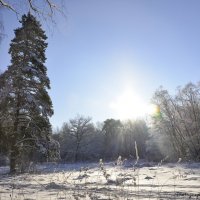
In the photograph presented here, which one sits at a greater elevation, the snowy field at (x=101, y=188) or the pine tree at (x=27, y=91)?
the pine tree at (x=27, y=91)

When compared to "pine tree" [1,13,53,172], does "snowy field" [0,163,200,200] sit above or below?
below

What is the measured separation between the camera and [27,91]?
2325 centimetres

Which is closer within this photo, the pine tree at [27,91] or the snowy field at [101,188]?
the snowy field at [101,188]

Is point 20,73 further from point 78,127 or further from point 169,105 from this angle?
point 78,127

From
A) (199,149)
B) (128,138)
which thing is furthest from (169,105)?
(128,138)

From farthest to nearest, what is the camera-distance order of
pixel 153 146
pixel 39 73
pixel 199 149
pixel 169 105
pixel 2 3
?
pixel 153 146
pixel 169 105
pixel 199 149
pixel 39 73
pixel 2 3

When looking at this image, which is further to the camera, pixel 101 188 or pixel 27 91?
pixel 27 91

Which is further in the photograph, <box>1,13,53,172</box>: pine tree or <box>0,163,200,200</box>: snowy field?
<box>1,13,53,172</box>: pine tree

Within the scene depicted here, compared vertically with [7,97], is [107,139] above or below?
above

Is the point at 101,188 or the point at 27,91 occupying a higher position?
the point at 27,91

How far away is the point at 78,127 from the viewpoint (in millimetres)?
85438

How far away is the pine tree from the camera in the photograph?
73.7 feet

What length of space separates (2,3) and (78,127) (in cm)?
7740

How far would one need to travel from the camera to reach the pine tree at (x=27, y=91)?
73.7 feet
